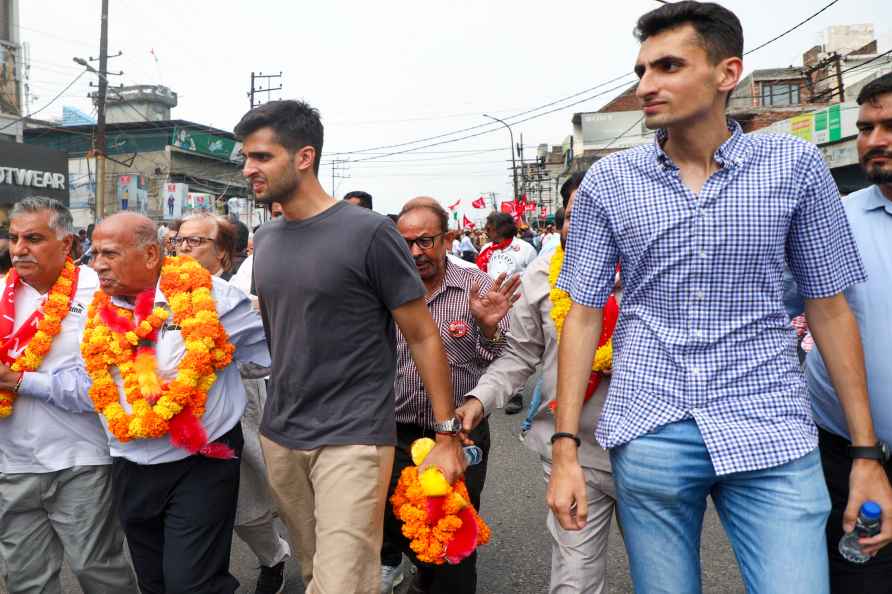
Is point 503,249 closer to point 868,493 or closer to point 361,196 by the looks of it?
point 361,196

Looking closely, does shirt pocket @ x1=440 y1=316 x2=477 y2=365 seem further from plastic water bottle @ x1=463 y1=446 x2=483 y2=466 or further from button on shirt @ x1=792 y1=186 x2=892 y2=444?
button on shirt @ x1=792 y1=186 x2=892 y2=444

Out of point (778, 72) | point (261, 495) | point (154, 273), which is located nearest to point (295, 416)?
point (154, 273)

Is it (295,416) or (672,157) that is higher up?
→ (672,157)

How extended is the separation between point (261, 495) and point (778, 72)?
41.3 metres

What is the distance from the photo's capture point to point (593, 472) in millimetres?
3037

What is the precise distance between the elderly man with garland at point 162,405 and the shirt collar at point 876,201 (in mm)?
2650

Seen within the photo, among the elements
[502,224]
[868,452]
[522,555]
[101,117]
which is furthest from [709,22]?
[101,117]

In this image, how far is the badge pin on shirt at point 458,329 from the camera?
3783 mm

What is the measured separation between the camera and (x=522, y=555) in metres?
4.61

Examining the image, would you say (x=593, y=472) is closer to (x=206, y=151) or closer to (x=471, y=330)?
(x=471, y=330)

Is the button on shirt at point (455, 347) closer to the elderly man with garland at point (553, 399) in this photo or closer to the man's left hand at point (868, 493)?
the elderly man with garland at point (553, 399)

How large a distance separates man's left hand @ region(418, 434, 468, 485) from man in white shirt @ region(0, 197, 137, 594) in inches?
67.2

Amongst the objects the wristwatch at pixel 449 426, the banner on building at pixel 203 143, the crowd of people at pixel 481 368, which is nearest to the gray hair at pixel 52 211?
the crowd of people at pixel 481 368

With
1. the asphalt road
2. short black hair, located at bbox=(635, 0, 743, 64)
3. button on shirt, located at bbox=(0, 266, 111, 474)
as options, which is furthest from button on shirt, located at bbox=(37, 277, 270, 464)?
short black hair, located at bbox=(635, 0, 743, 64)
